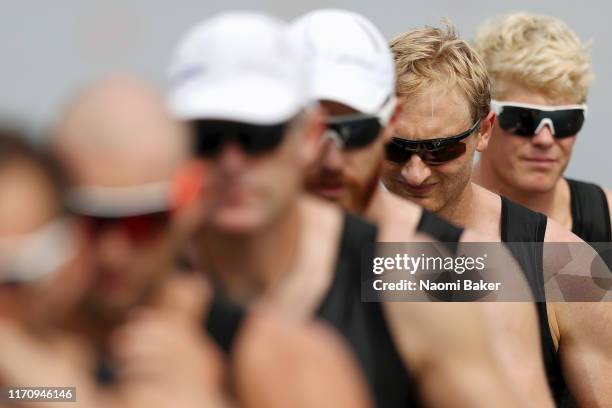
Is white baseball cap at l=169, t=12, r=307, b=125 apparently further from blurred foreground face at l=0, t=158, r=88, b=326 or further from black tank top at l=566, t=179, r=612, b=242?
black tank top at l=566, t=179, r=612, b=242

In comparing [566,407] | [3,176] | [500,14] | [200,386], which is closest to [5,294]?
[3,176]

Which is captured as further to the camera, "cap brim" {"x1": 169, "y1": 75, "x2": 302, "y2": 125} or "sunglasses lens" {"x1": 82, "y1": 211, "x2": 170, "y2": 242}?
"cap brim" {"x1": 169, "y1": 75, "x2": 302, "y2": 125}

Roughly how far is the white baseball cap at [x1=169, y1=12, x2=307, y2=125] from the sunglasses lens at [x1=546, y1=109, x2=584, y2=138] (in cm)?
343

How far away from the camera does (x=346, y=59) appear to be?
4.48 metres

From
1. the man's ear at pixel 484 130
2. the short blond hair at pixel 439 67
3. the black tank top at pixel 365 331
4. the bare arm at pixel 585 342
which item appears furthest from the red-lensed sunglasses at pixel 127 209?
the bare arm at pixel 585 342

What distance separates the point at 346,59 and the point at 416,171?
1.05 m

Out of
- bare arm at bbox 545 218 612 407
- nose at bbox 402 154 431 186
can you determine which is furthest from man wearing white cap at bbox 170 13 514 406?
bare arm at bbox 545 218 612 407

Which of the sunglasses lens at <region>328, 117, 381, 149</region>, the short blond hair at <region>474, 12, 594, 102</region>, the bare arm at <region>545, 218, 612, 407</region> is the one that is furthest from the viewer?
the short blond hair at <region>474, 12, 594, 102</region>

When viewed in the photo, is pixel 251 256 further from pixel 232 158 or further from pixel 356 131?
pixel 356 131

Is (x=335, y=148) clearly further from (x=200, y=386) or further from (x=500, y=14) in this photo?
(x=500, y=14)

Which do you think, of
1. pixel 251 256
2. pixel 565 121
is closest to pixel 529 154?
pixel 565 121

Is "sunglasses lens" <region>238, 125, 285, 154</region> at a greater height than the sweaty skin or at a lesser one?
greater

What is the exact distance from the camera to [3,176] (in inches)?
107

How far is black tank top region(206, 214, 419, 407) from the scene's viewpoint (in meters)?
3.76
